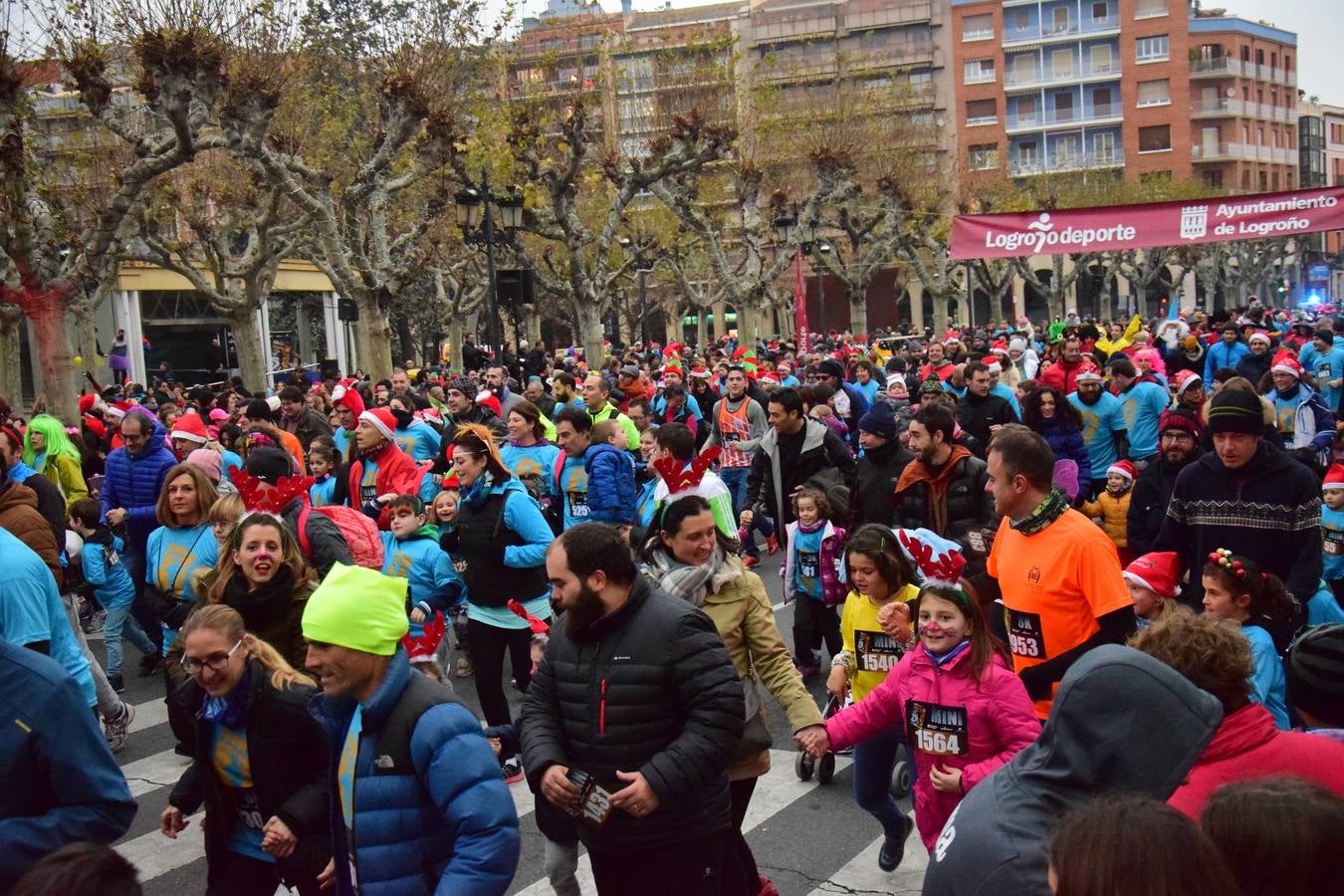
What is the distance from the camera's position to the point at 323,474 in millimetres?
9445

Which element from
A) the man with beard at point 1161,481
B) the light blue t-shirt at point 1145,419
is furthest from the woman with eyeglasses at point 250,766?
the light blue t-shirt at point 1145,419

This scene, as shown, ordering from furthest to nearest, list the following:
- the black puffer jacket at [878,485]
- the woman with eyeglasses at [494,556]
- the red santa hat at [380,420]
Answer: the red santa hat at [380,420], the black puffer jacket at [878,485], the woman with eyeglasses at [494,556]

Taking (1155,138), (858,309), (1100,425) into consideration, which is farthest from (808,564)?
(1155,138)

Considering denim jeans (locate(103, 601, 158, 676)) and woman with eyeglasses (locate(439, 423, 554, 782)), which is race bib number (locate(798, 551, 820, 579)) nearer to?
woman with eyeglasses (locate(439, 423, 554, 782))

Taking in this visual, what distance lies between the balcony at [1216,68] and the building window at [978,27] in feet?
47.3

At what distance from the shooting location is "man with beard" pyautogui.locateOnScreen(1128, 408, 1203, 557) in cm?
694

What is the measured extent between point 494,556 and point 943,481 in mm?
2462

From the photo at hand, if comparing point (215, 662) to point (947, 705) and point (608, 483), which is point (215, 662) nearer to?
Result: point (947, 705)

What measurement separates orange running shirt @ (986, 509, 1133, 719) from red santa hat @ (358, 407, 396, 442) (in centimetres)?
551

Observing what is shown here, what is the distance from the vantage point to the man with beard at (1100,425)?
35.3ft

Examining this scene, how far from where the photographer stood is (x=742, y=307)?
34156 millimetres

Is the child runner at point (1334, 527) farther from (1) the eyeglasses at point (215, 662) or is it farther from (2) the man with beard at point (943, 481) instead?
(1) the eyeglasses at point (215, 662)

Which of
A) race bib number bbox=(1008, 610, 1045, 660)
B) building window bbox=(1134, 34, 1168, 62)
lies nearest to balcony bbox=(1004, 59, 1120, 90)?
building window bbox=(1134, 34, 1168, 62)

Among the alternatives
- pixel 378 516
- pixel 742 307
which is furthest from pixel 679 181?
pixel 378 516
